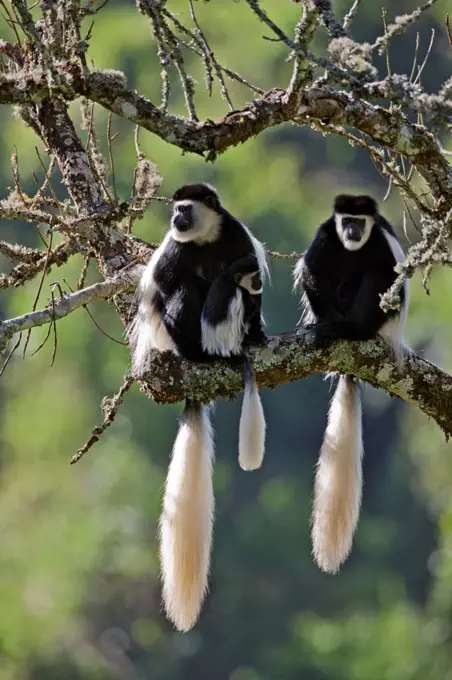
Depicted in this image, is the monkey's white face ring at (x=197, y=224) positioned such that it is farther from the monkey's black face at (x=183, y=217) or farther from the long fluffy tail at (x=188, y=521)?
the long fluffy tail at (x=188, y=521)

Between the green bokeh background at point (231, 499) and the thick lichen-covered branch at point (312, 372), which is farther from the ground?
the green bokeh background at point (231, 499)

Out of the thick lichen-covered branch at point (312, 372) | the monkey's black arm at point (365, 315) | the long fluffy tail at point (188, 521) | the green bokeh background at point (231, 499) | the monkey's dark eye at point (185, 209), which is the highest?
the green bokeh background at point (231, 499)

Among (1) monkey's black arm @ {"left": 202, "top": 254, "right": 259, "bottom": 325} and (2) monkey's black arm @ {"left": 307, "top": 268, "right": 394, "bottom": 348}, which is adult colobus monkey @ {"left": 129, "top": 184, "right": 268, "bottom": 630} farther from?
(2) monkey's black arm @ {"left": 307, "top": 268, "right": 394, "bottom": 348}

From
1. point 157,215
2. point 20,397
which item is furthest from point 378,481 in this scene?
point 157,215

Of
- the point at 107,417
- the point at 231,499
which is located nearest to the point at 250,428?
the point at 107,417

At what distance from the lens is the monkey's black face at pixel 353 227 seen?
3.97 m

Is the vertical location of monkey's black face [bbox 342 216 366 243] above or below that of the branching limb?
above

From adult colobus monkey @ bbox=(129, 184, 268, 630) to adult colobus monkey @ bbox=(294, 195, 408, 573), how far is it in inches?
8.1

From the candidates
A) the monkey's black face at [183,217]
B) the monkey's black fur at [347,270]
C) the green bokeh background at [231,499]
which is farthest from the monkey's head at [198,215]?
the green bokeh background at [231,499]

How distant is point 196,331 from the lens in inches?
152

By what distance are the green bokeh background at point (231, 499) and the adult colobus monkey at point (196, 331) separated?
10.3 meters

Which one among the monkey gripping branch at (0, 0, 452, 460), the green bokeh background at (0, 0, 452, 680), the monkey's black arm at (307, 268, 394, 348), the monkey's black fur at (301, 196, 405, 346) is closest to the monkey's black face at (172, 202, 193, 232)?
the monkey gripping branch at (0, 0, 452, 460)

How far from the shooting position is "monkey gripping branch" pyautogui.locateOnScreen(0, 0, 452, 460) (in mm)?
2652

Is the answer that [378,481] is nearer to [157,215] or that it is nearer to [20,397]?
[20,397]
